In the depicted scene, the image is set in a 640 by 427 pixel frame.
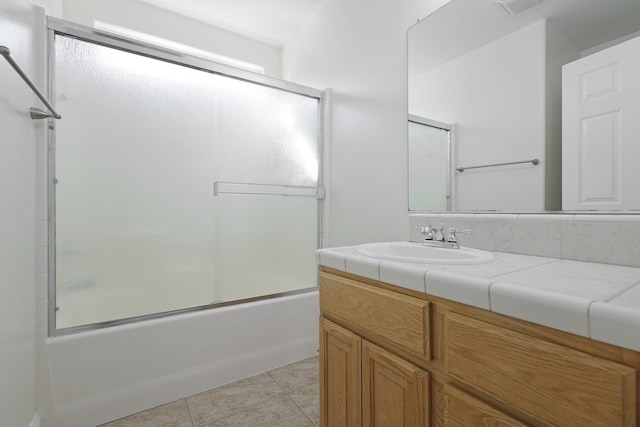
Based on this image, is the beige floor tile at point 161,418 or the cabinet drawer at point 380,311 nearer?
the cabinet drawer at point 380,311

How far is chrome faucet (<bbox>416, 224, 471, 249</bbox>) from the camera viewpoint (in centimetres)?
125

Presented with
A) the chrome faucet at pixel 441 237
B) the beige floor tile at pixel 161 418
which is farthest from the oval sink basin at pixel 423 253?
the beige floor tile at pixel 161 418

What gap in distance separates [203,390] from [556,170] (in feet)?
6.46

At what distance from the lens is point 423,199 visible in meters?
1.59

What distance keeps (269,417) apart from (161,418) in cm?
52

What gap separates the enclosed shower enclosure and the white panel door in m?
1.52

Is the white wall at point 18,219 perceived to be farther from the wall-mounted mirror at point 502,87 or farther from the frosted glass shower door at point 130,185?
the wall-mounted mirror at point 502,87

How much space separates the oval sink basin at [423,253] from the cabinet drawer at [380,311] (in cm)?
12

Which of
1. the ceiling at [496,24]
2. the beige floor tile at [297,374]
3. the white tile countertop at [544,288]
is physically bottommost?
the beige floor tile at [297,374]

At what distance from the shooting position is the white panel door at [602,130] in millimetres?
922

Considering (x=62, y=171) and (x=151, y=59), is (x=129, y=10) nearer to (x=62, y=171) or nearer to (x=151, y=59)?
(x=151, y=59)

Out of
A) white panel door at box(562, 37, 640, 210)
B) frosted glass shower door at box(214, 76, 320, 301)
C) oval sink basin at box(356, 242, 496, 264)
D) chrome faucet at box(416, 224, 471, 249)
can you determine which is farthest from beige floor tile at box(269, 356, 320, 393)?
white panel door at box(562, 37, 640, 210)

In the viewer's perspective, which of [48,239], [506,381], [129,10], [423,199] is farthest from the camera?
[129,10]

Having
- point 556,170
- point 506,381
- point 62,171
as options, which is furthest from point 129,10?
point 506,381
